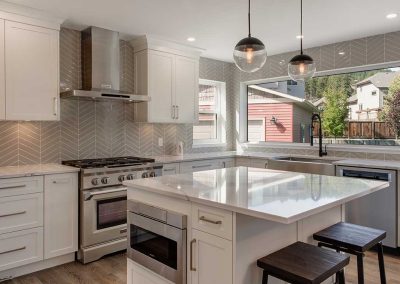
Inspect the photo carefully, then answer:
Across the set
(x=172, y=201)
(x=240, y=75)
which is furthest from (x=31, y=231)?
(x=240, y=75)

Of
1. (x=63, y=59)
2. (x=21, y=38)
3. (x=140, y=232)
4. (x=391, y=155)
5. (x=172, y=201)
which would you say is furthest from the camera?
(x=391, y=155)

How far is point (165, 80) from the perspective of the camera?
14.4 feet

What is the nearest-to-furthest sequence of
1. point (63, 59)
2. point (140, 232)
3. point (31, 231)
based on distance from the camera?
point (140, 232), point (31, 231), point (63, 59)

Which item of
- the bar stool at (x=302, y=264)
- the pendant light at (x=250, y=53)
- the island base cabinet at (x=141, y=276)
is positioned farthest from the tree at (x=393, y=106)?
the island base cabinet at (x=141, y=276)

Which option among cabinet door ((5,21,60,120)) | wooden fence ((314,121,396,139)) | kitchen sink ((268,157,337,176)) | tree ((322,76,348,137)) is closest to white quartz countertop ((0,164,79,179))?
cabinet door ((5,21,60,120))

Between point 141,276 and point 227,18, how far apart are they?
8.84 feet

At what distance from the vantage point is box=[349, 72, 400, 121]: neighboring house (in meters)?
4.19

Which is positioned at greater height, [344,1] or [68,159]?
[344,1]

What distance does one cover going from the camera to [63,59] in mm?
3742

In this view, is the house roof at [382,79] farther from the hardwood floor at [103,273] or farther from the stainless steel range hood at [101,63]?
the stainless steel range hood at [101,63]

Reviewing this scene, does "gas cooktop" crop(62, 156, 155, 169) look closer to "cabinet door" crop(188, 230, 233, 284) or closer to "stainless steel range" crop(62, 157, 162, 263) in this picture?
"stainless steel range" crop(62, 157, 162, 263)

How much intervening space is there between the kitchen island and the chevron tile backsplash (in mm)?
1741

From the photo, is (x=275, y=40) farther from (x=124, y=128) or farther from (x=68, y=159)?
(x=68, y=159)

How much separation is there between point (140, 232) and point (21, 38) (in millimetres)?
2343
